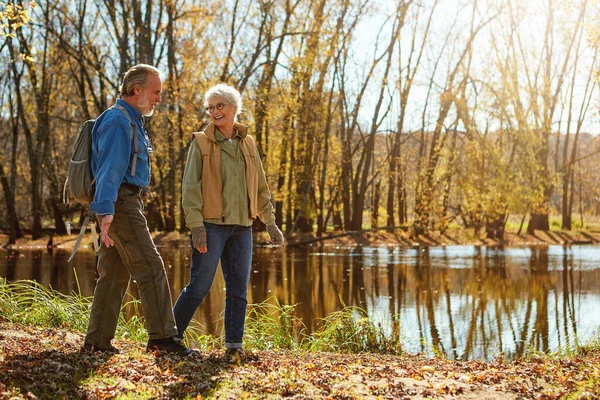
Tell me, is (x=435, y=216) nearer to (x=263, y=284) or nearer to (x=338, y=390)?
(x=263, y=284)

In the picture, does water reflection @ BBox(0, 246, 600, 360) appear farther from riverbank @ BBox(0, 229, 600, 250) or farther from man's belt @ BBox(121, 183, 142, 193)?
riverbank @ BBox(0, 229, 600, 250)

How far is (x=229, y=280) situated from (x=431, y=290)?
871 centimetres

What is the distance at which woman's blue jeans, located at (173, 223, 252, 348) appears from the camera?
5.49 metres

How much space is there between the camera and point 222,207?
17.9 ft

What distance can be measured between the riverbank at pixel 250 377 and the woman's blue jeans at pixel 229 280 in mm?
270

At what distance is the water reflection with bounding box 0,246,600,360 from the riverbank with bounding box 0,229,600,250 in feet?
11.3

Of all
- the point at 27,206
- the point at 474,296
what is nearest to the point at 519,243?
the point at 474,296

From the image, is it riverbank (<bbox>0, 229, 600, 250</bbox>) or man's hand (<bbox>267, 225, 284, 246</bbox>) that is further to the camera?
riverbank (<bbox>0, 229, 600, 250</bbox>)

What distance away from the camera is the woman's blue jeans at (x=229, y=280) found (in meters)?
5.49

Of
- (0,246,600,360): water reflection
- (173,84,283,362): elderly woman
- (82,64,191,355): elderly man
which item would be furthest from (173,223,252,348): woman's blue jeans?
(0,246,600,360): water reflection

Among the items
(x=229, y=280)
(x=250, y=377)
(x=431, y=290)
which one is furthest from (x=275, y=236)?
(x=431, y=290)

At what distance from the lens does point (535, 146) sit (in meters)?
29.9

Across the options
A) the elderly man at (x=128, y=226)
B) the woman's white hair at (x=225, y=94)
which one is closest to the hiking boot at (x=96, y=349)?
the elderly man at (x=128, y=226)

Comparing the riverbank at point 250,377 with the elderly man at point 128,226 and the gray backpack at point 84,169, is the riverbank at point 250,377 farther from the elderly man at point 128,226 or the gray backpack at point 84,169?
the gray backpack at point 84,169
